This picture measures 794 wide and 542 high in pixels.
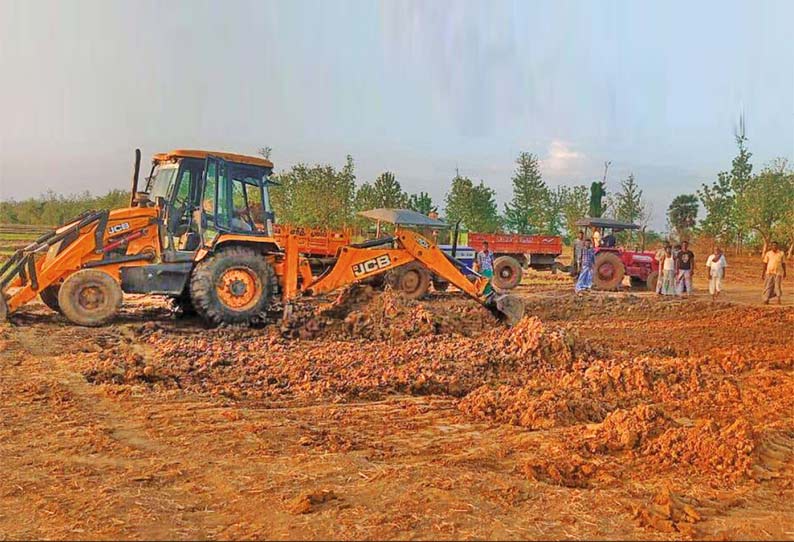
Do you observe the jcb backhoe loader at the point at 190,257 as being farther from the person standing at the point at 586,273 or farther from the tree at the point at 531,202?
the tree at the point at 531,202

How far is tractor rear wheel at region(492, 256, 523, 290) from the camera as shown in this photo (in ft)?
61.9

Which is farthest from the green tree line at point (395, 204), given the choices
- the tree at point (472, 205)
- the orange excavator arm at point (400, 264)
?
the orange excavator arm at point (400, 264)

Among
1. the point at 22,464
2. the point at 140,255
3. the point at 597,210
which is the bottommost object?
the point at 22,464

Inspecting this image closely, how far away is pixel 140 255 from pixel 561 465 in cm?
750

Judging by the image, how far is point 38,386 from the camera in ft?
19.9

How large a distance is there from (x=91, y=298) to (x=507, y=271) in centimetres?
1224

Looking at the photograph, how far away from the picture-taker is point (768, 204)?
3047cm

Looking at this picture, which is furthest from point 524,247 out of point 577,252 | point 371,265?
point 371,265

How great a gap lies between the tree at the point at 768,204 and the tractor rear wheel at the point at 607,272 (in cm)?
1554

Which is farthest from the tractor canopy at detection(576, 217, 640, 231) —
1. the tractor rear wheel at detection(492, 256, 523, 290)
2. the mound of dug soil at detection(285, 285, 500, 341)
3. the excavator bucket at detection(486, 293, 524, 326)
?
the mound of dug soil at detection(285, 285, 500, 341)

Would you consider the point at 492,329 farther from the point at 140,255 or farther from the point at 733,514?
the point at 733,514

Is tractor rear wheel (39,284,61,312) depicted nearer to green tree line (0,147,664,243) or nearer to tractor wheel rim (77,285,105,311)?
tractor wheel rim (77,285,105,311)

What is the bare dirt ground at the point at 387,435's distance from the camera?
3443 mm

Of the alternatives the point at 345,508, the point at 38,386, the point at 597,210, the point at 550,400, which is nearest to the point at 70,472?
the point at 345,508
